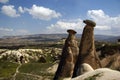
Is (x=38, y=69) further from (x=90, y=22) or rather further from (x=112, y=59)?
(x=90, y=22)

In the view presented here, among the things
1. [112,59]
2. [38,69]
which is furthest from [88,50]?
[38,69]

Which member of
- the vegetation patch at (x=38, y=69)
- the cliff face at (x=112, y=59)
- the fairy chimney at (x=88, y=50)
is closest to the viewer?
the fairy chimney at (x=88, y=50)

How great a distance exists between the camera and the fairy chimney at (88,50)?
43.6 metres

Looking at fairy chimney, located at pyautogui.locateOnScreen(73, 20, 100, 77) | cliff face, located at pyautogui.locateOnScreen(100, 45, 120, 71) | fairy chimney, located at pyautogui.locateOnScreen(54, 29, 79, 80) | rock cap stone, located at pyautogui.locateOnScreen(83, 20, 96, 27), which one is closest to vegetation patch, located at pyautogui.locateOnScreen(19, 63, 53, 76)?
cliff face, located at pyautogui.locateOnScreen(100, 45, 120, 71)

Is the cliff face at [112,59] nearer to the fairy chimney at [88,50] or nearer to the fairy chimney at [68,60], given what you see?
the fairy chimney at [68,60]

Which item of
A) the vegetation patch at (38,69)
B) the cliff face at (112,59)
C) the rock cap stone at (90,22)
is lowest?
the vegetation patch at (38,69)

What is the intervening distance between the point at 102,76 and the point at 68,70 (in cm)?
2199

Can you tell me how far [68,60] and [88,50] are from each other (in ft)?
18.4

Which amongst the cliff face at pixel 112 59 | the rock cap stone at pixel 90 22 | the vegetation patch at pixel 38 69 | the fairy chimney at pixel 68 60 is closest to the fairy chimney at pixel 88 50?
the rock cap stone at pixel 90 22

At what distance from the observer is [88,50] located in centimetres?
4462

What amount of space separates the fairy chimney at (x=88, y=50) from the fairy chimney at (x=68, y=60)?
4523mm

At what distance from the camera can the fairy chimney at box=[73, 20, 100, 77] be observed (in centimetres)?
4356

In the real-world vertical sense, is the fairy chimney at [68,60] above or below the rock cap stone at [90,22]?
below

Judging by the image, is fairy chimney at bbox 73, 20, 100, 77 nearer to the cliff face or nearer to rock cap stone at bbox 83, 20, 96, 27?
rock cap stone at bbox 83, 20, 96, 27
